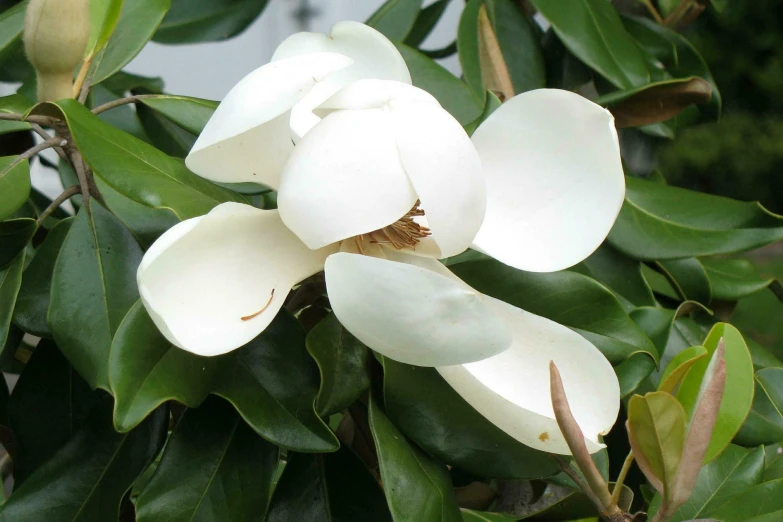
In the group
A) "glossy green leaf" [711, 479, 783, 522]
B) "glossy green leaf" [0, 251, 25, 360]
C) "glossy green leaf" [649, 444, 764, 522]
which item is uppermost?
"glossy green leaf" [0, 251, 25, 360]

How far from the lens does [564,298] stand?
1.93ft

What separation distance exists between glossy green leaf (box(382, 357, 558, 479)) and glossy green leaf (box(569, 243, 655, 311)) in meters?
0.28

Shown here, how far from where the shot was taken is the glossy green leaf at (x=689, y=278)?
86cm

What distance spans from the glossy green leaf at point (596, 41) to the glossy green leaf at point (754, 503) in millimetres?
434

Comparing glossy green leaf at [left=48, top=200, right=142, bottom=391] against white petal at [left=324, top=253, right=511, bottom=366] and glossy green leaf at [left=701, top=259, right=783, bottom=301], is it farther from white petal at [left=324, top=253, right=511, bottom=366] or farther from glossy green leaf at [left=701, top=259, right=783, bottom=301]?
glossy green leaf at [left=701, top=259, right=783, bottom=301]

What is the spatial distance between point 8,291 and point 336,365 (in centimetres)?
25

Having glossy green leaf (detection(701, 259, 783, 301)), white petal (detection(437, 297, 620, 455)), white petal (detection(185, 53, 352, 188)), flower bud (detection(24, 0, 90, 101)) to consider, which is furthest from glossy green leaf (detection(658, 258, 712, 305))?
flower bud (detection(24, 0, 90, 101))

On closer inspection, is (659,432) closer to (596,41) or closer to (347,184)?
(347,184)

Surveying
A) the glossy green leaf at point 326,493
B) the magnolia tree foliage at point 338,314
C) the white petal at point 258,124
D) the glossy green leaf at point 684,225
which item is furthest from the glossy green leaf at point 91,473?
the glossy green leaf at point 684,225

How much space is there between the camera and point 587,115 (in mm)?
518

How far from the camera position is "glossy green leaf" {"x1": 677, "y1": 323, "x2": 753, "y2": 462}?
49 centimetres

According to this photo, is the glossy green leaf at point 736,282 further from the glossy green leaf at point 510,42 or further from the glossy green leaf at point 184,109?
the glossy green leaf at point 184,109

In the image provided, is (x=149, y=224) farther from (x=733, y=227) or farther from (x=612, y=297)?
(x=733, y=227)

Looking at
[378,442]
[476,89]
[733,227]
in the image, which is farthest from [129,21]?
[733,227]
